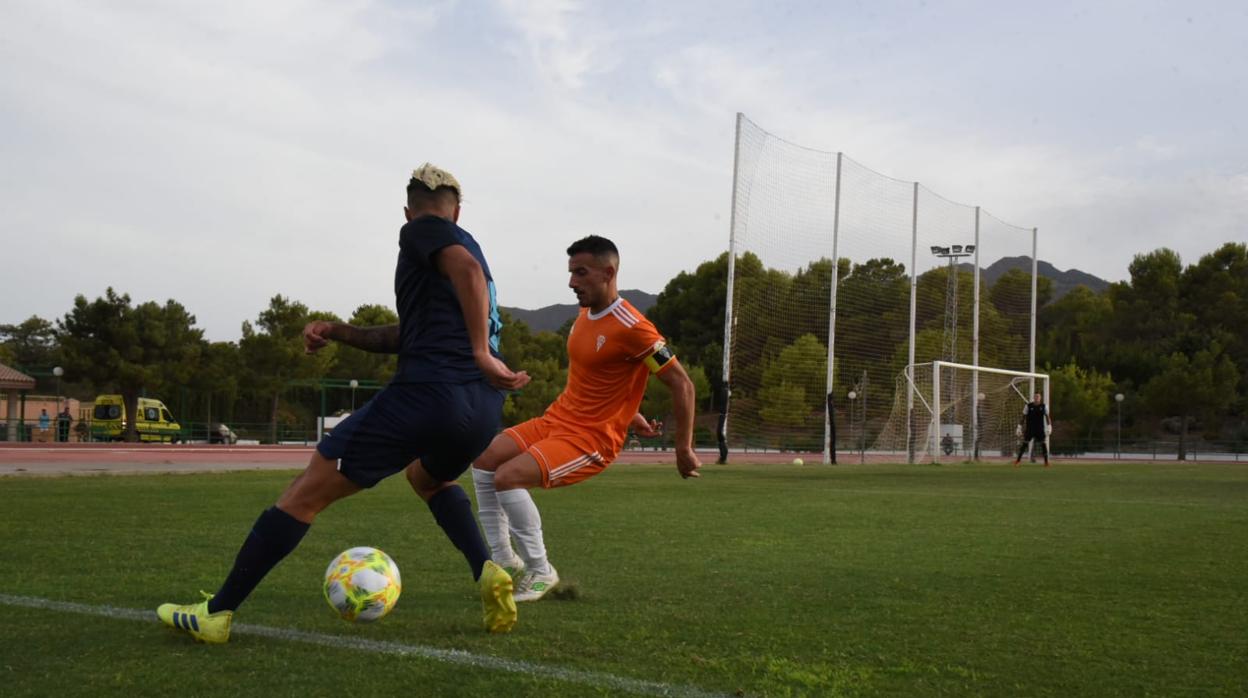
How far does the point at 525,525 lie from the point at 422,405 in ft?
4.61

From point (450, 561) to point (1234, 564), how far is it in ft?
16.7

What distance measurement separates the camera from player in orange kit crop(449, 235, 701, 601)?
17.3 ft

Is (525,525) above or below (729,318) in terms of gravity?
below

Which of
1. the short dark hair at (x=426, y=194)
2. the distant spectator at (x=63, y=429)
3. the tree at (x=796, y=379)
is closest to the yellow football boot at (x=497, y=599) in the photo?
the short dark hair at (x=426, y=194)

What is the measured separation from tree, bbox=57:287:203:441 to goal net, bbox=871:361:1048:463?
30.1 meters

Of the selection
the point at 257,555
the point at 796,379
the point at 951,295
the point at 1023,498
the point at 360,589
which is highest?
the point at 951,295

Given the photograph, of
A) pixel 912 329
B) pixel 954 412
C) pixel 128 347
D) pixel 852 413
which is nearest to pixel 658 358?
pixel 912 329

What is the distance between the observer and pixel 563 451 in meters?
5.43

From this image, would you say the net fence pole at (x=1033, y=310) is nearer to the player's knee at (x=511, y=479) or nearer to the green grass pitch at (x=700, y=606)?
the green grass pitch at (x=700, y=606)

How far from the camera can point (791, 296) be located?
30.4 metres

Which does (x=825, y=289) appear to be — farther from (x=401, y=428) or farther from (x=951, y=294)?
(x=401, y=428)

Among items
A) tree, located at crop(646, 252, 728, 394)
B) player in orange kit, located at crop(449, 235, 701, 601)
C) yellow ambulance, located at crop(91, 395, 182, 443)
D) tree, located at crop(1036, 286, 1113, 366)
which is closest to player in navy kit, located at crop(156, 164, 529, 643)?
player in orange kit, located at crop(449, 235, 701, 601)

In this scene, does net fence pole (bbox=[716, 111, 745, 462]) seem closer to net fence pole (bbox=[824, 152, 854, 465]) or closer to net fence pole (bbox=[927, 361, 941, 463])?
net fence pole (bbox=[824, 152, 854, 465])

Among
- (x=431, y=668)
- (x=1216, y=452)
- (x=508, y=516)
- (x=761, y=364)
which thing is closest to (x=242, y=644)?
(x=431, y=668)
